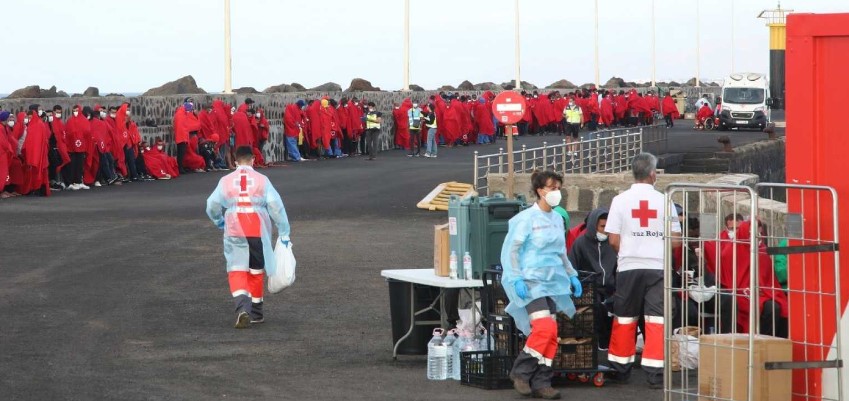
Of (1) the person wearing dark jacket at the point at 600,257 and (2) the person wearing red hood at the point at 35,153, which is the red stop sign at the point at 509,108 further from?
(1) the person wearing dark jacket at the point at 600,257

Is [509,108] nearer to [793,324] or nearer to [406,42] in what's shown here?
→ [793,324]

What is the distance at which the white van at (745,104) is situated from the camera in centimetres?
5922

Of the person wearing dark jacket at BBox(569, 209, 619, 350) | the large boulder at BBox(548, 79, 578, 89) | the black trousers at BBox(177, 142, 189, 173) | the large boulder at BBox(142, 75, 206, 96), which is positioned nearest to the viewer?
the person wearing dark jacket at BBox(569, 209, 619, 350)

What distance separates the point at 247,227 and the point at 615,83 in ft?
303

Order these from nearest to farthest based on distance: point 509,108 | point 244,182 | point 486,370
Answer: point 486,370 → point 244,182 → point 509,108

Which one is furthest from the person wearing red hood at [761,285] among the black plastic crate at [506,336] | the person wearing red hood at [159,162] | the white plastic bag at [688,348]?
the person wearing red hood at [159,162]

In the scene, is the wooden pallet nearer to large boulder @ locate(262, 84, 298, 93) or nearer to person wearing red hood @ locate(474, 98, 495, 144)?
person wearing red hood @ locate(474, 98, 495, 144)

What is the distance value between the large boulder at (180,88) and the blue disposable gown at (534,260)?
1562 inches

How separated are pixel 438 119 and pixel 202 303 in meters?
33.4

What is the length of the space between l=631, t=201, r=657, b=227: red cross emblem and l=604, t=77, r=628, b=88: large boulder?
9076 centimetres

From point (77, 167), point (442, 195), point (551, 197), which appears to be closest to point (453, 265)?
point (551, 197)

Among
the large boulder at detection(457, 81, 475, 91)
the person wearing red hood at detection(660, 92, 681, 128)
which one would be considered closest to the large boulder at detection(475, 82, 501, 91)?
the large boulder at detection(457, 81, 475, 91)

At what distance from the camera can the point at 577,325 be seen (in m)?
10.1

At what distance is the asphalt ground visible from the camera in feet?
32.7
